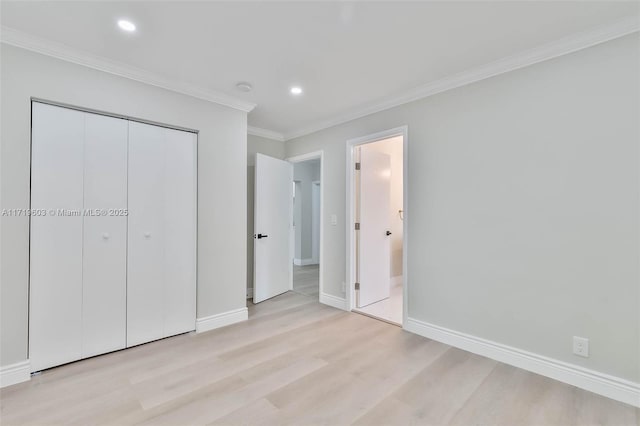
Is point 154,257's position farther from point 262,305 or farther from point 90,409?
point 262,305

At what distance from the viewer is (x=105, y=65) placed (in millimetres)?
2395

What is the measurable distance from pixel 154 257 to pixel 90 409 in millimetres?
1251

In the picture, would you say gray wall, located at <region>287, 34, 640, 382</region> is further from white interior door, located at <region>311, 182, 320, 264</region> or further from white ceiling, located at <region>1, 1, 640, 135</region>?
white interior door, located at <region>311, 182, 320, 264</region>

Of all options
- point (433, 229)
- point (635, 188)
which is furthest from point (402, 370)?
point (635, 188)

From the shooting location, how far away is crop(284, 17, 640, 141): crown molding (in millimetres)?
1902

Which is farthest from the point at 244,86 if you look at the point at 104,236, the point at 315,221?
the point at 315,221

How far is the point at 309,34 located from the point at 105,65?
5.76 feet

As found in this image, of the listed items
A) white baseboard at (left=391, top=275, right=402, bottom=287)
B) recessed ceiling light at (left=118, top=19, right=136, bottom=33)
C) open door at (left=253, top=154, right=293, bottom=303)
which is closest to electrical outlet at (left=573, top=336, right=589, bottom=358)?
white baseboard at (left=391, top=275, right=402, bottom=287)

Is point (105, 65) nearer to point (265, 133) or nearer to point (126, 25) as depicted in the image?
point (126, 25)

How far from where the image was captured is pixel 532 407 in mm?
1803

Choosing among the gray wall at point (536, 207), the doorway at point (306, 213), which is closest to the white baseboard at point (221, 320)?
the gray wall at point (536, 207)

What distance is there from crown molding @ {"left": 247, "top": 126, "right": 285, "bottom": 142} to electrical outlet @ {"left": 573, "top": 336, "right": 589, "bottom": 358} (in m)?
4.08

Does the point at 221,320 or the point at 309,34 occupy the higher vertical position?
the point at 309,34

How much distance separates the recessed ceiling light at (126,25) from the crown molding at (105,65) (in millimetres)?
549
